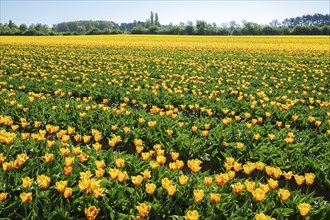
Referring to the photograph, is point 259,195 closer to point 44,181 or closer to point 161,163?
point 161,163

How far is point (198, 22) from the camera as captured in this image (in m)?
75.8

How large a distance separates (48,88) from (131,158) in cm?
673

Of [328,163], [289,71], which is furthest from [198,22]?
[328,163]

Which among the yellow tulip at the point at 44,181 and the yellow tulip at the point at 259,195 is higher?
the yellow tulip at the point at 44,181

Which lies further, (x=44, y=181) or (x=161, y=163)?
(x=161, y=163)

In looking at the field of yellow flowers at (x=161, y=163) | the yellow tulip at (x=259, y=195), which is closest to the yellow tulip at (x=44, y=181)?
the field of yellow flowers at (x=161, y=163)

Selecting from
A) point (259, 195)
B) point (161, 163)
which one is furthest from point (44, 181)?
point (259, 195)

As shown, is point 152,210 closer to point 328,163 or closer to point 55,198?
point 55,198

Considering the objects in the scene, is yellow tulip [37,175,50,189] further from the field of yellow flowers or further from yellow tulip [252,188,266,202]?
yellow tulip [252,188,266,202]

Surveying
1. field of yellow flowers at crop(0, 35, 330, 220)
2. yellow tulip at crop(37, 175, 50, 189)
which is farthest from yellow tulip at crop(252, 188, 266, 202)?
yellow tulip at crop(37, 175, 50, 189)

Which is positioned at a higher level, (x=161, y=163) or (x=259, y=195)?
(x=161, y=163)

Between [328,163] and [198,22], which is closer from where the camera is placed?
[328,163]

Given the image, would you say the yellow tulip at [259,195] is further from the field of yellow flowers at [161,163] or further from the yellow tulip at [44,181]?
the yellow tulip at [44,181]

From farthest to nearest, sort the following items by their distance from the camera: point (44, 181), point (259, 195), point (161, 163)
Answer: point (161, 163) → point (44, 181) → point (259, 195)
